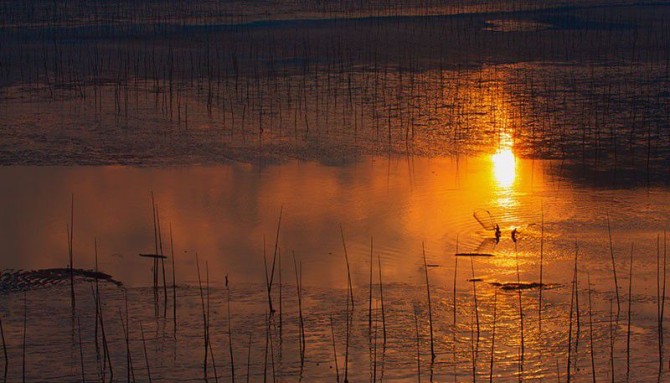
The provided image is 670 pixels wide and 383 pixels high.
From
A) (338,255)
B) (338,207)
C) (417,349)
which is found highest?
(338,207)

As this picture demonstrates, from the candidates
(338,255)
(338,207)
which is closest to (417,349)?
(338,255)

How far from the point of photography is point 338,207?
291 inches

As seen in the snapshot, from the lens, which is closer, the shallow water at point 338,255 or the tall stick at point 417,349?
the tall stick at point 417,349

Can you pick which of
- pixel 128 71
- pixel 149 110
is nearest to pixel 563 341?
pixel 149 110

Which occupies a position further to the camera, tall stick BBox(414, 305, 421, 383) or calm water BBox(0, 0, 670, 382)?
calm water BBox(0, 0, 670, 382)

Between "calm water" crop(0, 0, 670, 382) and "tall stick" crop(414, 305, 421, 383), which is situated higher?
"calm water" crop(0, 0, 670, 382)

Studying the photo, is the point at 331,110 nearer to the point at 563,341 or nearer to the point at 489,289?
the point at 489,289

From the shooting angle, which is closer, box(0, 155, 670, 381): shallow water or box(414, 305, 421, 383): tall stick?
box(414, 305, 421, 383): tall stick

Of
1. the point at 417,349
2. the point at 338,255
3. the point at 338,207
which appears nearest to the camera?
the point at 417,349

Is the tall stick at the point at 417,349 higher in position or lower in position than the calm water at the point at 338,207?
lower

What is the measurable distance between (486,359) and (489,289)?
0.89 metres

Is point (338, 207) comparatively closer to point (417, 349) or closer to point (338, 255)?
point (338, 255)

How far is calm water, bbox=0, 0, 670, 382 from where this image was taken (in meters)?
5.04

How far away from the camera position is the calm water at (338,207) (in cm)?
504
